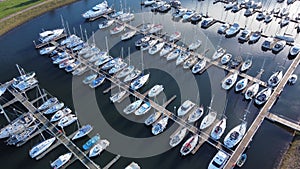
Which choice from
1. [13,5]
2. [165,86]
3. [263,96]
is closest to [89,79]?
[165,86]

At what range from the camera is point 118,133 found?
51.1m

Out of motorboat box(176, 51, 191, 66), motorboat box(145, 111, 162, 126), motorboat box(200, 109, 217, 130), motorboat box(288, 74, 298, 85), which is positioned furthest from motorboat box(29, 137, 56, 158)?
motorboat box(288, 74, 298, 85)

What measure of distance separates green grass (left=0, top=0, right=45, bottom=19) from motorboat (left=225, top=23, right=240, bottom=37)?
219 feet

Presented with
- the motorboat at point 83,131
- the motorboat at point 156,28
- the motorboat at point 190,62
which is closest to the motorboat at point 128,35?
the motorboat at point 156,28

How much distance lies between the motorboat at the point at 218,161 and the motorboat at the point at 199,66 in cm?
2409

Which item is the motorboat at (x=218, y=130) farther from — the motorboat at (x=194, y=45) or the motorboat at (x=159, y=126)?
the motorboat at (x=194, y=45)

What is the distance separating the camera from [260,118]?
173ft

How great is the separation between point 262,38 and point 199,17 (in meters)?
20.5

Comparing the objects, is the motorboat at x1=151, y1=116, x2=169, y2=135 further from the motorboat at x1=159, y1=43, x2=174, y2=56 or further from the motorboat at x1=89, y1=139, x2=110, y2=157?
the motorboat at x1=159, y1=43, x2=174, y2=56

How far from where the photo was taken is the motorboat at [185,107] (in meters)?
53.5

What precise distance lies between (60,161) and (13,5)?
6922 cm

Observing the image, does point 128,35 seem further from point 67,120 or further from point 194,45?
point 67,120

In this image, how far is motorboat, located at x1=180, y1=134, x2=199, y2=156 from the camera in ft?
153

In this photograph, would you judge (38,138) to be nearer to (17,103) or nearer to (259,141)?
(17,103)
